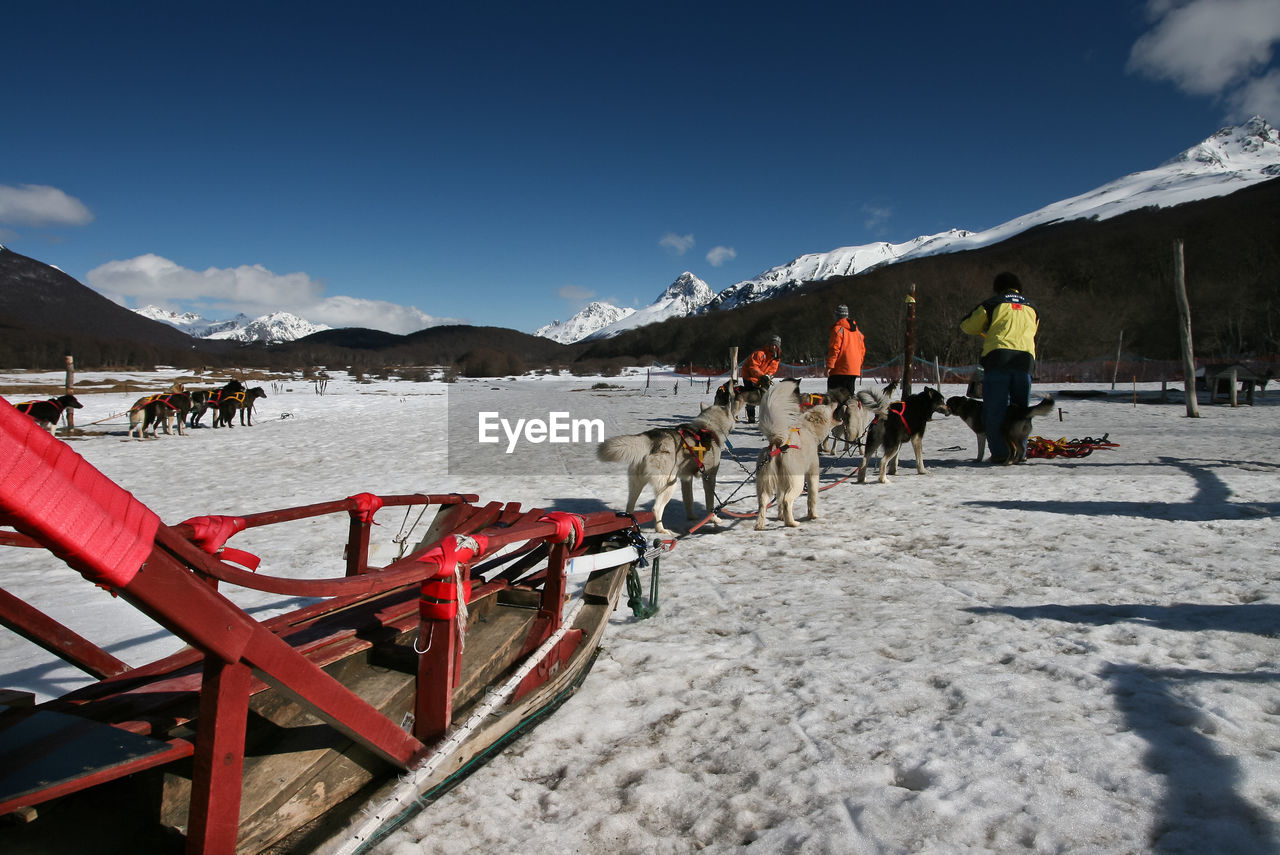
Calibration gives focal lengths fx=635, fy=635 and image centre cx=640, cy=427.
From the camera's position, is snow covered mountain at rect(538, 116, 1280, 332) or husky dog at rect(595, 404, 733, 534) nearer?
husky dog at rect(595, 404, 733, 534)

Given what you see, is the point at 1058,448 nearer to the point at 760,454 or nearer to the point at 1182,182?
the point at 760,454

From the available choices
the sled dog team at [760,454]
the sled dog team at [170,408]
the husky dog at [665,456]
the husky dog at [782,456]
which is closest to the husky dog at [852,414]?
the sled dog team at [760,454]

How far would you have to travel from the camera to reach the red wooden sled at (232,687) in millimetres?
1107

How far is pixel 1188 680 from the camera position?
266 centimetres

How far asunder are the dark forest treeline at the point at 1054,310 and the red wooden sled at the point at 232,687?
19038mm

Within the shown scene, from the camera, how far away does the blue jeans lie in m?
8.40

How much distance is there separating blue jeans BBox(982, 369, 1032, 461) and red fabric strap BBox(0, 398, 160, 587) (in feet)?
30.4

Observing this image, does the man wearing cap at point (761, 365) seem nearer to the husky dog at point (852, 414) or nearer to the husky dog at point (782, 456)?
the husky dog at point (852, 414)

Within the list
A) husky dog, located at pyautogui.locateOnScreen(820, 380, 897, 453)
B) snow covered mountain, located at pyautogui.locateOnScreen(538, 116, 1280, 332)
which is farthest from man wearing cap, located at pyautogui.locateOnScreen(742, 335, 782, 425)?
snow covered mountain, located at pyautogui.locateOnScreen(538, 116, 1280, 332)

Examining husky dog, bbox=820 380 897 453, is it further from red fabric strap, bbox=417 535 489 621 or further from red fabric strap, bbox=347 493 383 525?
red fabric strap, bbox=417 535 489 621

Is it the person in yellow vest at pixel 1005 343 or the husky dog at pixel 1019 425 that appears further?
the husky dog at pixel 1019 425

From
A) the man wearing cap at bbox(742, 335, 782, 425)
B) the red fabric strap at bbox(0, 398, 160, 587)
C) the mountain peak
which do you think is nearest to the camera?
the red fabric strap at bbox(0, 398, 160, 587)

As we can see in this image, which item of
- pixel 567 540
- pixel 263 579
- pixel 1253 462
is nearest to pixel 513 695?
pixel 567 540

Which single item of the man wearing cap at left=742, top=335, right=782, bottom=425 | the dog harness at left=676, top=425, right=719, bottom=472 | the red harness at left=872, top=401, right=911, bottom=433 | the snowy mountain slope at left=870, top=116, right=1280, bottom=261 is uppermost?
the snowy mountain slope at left=870, top=116, right=1280, bottom=261
